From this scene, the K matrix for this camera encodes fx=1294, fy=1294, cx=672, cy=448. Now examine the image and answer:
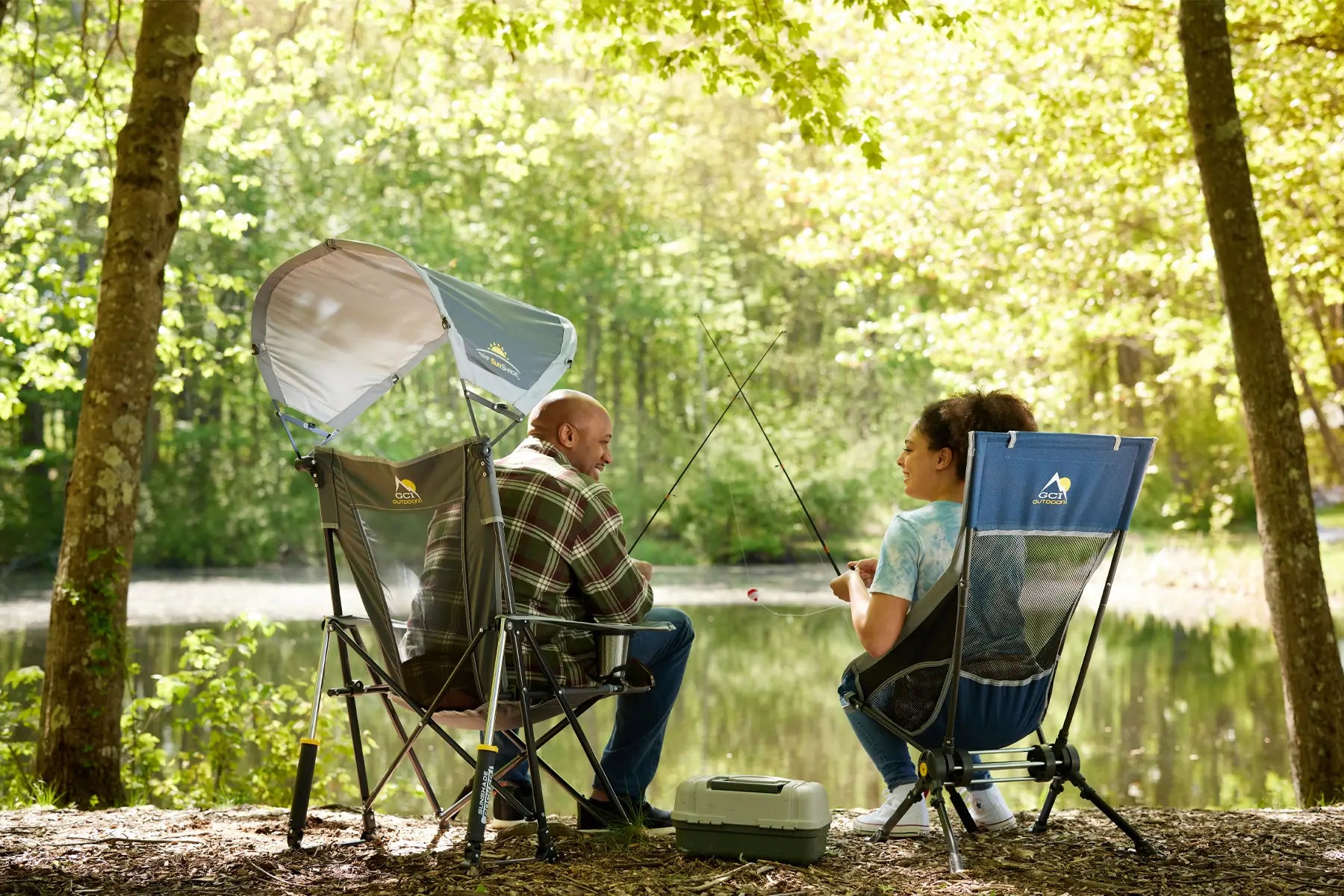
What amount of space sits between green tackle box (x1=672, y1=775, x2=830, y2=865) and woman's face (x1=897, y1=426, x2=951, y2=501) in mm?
716

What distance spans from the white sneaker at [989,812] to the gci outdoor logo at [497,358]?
150 centimetres

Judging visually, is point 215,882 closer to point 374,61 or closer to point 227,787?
point 227,787

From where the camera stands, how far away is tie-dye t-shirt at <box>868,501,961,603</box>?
280 centimetres

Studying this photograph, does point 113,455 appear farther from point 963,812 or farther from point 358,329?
point 963,812

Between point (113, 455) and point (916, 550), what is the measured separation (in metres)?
2.45

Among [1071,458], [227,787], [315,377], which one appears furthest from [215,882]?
[227,787]

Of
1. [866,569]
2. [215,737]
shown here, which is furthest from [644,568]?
[215,737]

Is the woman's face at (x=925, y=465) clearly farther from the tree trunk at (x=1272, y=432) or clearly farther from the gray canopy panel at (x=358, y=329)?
the tree trunk at (x=1272, y=432)

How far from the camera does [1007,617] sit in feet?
9.12

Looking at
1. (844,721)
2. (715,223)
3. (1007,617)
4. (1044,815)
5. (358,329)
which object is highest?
(715,223)

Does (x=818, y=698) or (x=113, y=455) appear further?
(x=818, y=698)

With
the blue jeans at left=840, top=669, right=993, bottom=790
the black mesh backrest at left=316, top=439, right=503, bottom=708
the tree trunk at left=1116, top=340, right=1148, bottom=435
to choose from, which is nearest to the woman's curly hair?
the blue jeans at left=840, top=669, right=993, bottom=790

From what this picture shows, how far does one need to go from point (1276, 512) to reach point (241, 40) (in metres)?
5.98

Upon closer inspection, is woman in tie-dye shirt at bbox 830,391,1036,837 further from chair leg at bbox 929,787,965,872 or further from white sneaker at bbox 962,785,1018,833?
chair leg at bbox 929,787,965,872
